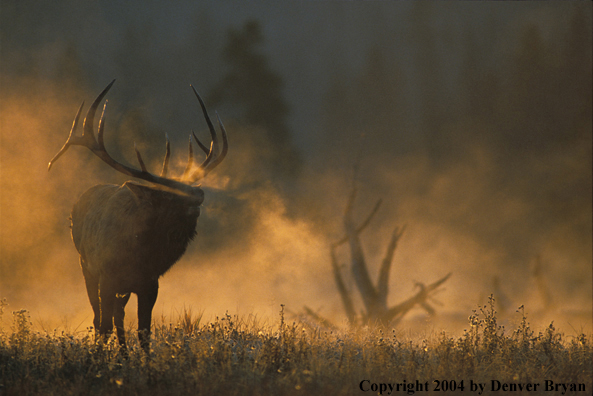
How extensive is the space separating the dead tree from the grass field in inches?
243

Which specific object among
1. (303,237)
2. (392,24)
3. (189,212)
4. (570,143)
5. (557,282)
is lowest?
(189,212)

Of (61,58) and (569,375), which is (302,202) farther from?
(569,375)

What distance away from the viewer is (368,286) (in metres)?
12.3

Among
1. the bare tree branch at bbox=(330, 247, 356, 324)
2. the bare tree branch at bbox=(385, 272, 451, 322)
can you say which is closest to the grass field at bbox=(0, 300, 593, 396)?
the bare tree branch at bbox=(385, 272, 451, 322)

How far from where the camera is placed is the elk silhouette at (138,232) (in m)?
5.38

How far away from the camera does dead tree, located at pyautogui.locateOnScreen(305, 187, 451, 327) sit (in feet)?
39.0

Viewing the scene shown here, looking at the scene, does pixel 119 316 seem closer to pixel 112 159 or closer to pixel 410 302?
pixel 112 159

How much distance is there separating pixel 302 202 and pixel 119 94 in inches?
234

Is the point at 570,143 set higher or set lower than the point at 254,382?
higher

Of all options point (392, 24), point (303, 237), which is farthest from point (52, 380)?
point (392, 24)

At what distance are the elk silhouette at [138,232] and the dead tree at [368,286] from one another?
21.0ft

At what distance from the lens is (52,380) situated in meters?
4.34

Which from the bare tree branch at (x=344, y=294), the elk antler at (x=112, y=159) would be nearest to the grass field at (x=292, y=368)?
the elk antler at (x=112, y=159)

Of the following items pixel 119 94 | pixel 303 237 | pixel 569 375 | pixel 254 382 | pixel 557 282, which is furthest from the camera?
pixel 119 94
